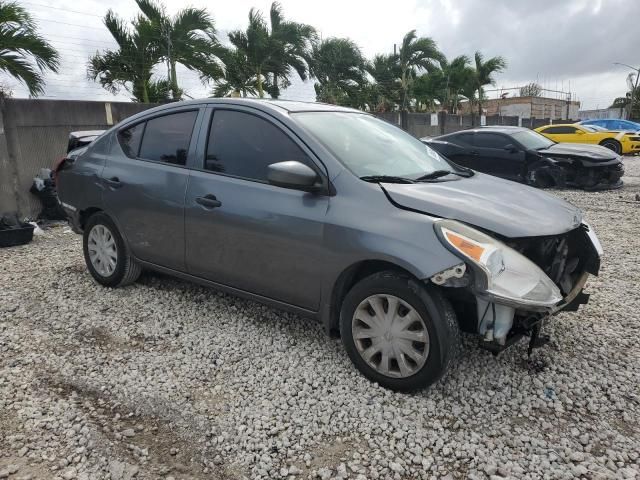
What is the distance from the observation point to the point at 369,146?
3.52 meters

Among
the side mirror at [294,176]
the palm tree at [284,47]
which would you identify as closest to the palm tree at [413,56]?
the palm tree at [284,47]

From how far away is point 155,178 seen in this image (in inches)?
156

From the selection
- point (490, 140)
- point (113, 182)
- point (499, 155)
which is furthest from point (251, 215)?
point (490, 140)

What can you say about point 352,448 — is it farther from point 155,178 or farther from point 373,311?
point 155,178

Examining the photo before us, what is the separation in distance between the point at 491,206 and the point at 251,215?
1.51 m

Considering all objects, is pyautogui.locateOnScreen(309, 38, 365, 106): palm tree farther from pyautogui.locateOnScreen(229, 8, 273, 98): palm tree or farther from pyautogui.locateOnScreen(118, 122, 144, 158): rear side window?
pyautogui.locateOnScreen(118, 122, 144, 158): rear side window

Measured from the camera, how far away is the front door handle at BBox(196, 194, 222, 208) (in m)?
3.53

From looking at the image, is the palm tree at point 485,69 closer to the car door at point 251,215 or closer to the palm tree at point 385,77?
the palm tree at point 385,77

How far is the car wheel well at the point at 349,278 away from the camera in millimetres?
2912

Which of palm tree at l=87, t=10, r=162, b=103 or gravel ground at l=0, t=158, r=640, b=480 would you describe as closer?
gravel ground at l=0, t=158, r=640, b=480

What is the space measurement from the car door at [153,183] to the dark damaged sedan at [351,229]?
0.01m

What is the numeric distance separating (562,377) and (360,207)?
161 centimetres

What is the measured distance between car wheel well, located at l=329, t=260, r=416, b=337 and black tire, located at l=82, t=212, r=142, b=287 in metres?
2.11

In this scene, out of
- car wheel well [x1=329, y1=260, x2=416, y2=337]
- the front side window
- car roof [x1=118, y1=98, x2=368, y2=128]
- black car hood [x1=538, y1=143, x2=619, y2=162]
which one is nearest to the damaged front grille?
car wheel well [x1=329, y1=260, x2=416, y2=337]
